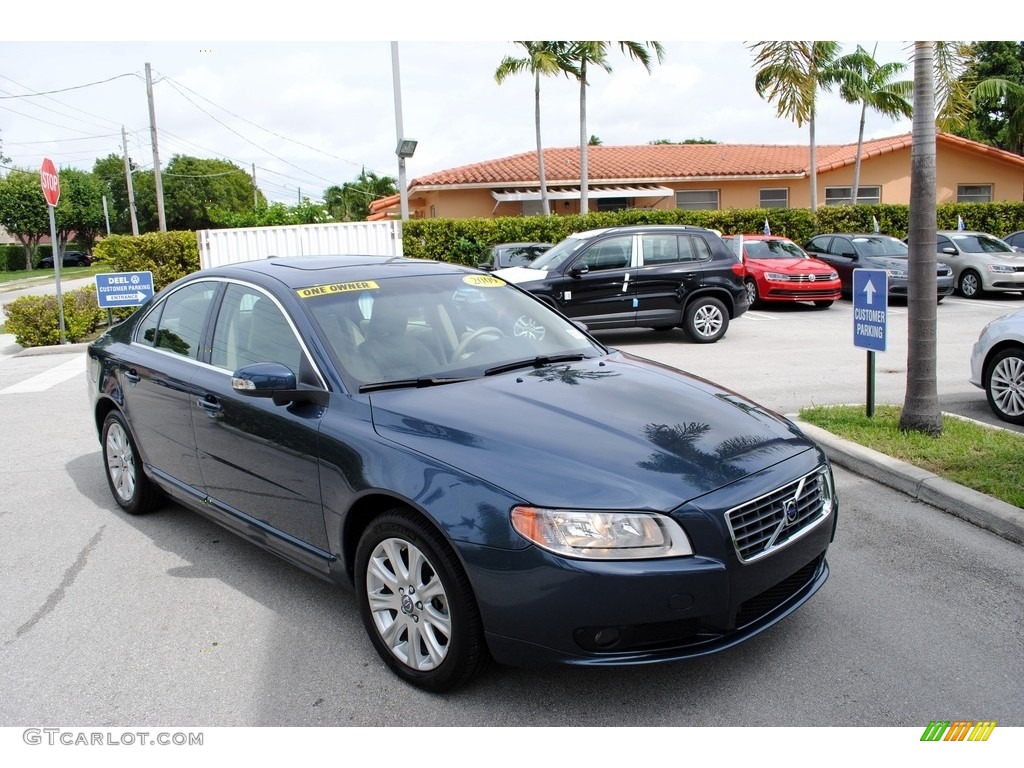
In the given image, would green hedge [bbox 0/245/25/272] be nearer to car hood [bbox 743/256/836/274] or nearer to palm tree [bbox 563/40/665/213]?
palm tree [bbox 563/40/665/213]

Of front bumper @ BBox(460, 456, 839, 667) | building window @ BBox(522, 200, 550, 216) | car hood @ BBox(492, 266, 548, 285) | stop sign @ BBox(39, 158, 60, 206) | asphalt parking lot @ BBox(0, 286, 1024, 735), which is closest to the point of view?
front bumper @ BBox(460, 456, 839, 667)

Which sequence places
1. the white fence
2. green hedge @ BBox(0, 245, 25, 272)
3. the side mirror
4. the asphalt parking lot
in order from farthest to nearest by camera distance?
green hedge @ BBox(0, 245, 25, 272) → the white fence → the side mirror → the asphalt parking lot

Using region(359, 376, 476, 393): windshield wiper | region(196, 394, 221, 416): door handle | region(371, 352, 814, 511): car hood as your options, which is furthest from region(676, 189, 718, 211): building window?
region(359, 376, 476, 393): windshield wiper

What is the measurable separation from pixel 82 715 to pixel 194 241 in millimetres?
17469

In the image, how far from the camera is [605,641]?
2.98 m

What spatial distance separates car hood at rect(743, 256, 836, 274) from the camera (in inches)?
688

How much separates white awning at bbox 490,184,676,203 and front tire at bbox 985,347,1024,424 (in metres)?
21.3

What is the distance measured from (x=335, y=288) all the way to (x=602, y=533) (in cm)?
205

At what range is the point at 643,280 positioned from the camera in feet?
42.0

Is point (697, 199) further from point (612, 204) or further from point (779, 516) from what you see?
point (779, 516)

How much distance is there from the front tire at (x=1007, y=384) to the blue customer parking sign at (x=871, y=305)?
144 cm

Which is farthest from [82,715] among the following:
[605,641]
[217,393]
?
[605,641]

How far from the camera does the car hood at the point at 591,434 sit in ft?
10.0

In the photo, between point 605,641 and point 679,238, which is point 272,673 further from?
point 679,238
